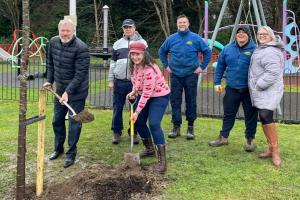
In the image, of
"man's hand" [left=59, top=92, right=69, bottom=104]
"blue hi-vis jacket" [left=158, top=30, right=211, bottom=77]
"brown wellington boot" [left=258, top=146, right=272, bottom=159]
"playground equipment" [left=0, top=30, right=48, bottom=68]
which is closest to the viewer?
"man's hand" [left=59, top=92, right=69, bottom=104]

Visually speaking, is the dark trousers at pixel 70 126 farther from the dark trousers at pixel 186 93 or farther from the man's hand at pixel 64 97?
the dark trousers at pixel 186 93

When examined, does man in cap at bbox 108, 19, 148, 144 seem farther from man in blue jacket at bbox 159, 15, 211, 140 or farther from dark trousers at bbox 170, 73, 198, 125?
dark trousers at bbox 170, 73, 198, 125

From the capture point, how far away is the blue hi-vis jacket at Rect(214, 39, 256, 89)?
19.7 ft

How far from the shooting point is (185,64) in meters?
6.77

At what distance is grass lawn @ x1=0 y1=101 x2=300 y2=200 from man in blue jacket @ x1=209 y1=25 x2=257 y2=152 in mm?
388

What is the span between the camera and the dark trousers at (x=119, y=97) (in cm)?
650

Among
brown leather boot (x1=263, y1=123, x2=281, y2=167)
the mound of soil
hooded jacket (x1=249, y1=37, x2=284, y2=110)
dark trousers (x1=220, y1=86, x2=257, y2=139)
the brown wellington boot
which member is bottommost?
the mound of soil

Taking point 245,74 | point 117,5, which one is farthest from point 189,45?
point 117,5

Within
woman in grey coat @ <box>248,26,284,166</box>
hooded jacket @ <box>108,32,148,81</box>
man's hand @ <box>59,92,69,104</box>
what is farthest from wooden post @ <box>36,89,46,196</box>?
woman in grey coat @ <box>248,26,284,166</box>

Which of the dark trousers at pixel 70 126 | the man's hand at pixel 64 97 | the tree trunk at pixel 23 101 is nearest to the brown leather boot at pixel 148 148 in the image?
the dark trousers at pixel 70 126

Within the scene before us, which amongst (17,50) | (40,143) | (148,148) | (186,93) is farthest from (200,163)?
(17,50)

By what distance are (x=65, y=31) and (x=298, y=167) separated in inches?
128

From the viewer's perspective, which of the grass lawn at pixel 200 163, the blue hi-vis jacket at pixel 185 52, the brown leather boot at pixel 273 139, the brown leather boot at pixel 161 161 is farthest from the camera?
the blue hi-vis jacket at pixel 185 52

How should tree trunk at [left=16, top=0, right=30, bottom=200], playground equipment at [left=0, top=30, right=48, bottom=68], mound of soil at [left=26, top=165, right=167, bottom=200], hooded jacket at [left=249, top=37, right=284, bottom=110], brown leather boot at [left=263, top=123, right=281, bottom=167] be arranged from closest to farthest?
tree trunk at [left=16, top=0, right=30, bottom=200] → mound of soil at [left=26, top=165, right=167, bottom=200] → hooded jacket at [left=249, top=37, right=284, bottom=110] → brown leather boot at [left=263, top=123, right=281, bottom=167] → playground equipment at [left=0, top=30, right=48, bottom=68]
